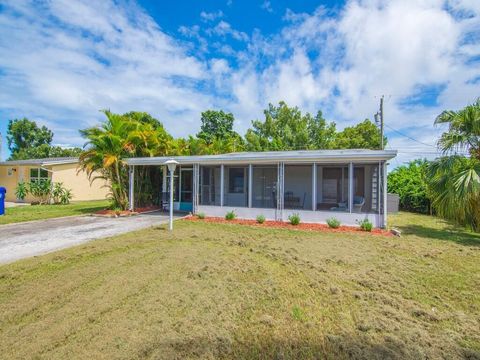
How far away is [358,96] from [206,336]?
2514cm

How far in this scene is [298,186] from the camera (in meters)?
14.1

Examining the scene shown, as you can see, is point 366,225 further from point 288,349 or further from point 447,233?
point 288,349

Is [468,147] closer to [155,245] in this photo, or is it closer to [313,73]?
[155,245]

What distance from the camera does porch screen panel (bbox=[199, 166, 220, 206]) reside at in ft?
48.2

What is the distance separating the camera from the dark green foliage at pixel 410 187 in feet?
53.3

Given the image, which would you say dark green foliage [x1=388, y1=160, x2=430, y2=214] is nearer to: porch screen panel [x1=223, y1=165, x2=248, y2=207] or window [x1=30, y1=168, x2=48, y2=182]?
porch screen panel [x1=223, y1=165, x2=248, y2=207]

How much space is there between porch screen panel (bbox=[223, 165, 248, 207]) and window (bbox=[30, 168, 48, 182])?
14861mm

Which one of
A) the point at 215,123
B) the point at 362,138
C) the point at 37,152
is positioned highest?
the point at 215,123

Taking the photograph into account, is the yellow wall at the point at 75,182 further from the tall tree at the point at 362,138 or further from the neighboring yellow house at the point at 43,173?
the tall tree at the point at 362,138

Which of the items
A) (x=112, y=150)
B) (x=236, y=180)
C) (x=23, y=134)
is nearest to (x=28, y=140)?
(x=23, y=134)

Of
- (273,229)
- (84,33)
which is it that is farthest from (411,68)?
(84,33)

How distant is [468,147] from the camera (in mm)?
9391

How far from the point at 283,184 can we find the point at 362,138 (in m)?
24.4

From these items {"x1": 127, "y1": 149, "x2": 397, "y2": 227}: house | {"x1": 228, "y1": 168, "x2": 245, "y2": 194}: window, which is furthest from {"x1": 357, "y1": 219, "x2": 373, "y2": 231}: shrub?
{"x1": 228, "y1": 168, "x2": 245, "y2": 194}: window
